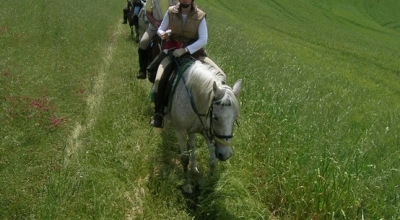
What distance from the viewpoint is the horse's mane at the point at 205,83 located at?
4.35 m

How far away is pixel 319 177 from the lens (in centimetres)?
433

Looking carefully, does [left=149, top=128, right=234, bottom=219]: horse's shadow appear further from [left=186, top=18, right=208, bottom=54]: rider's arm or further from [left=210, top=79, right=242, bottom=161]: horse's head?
[left=186, top=18, right=208, bottom=54]: rider's arm

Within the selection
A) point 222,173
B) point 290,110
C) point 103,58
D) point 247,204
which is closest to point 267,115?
point 290,110

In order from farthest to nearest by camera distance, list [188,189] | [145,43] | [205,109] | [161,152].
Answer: [145,43]
[161,152]
[188,189]
[205,109]

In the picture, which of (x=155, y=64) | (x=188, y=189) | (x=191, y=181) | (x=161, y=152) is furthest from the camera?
(x=155, y=64)

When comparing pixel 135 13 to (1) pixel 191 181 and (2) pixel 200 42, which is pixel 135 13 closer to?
(2) pixel 200 42

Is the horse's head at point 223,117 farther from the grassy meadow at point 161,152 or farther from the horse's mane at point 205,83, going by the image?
the grassy meadow at point 161,152

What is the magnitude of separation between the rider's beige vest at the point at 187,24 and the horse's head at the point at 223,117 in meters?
1.60

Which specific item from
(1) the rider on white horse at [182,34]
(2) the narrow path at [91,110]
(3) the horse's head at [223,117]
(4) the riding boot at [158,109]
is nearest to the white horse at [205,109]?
(3) the horse's head at [223,117]

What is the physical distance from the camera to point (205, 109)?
4.68m

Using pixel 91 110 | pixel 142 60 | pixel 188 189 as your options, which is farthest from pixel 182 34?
pixel 91 110

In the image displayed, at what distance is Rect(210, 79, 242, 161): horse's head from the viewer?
4.29 meters

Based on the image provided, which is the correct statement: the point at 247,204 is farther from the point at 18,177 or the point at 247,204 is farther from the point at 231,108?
the point at 18,177

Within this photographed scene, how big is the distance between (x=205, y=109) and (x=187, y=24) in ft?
5.20
